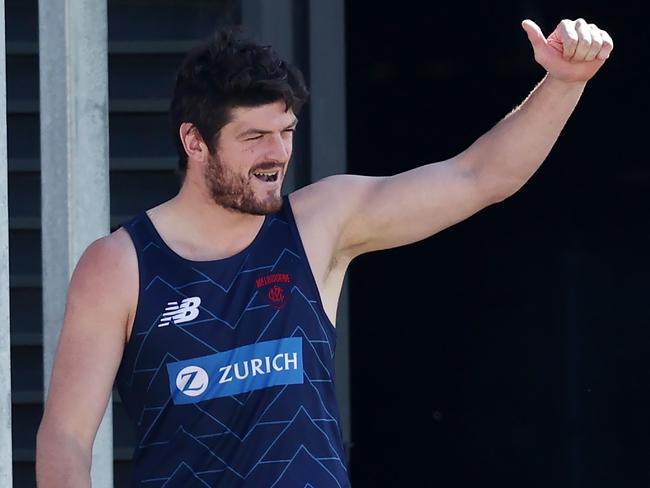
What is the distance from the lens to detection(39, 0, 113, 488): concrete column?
3.15 meters

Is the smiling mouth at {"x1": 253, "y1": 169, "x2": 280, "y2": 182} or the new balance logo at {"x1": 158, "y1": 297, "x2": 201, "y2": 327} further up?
the smiling mouth at {"x1": 253, "y1": 169, "x2": 280, "y2": 182}

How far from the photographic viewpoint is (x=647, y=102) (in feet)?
22.2

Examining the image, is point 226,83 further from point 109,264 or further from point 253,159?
point 109,264

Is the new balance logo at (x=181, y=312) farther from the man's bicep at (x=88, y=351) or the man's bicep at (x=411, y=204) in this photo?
the man's bicep at (x=411, y=204)

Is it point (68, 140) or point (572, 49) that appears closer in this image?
point (572, 49)

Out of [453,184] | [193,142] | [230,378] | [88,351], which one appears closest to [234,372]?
[230,378]

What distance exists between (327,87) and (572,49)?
2099 mm

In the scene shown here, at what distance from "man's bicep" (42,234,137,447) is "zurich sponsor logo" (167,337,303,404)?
0.13 metres

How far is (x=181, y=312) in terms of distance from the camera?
288 cm

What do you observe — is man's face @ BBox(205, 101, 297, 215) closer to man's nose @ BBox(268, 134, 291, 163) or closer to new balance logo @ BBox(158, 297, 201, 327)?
man's nose @ BBox(268, 134, 291, 163)

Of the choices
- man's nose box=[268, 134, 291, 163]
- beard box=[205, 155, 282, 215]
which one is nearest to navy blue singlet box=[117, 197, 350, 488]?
beard box=[205, 155, 282, 215]

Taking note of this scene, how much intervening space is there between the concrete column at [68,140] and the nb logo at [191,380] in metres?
0.44

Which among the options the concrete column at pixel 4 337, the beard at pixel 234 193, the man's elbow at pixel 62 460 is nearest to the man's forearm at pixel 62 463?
the man's elbow at pixel 62 460

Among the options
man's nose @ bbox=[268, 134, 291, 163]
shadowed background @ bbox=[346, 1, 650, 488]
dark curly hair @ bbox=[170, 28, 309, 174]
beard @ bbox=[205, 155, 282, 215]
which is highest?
dark curly hair @ bbox=[170, 28, 309, 174]
